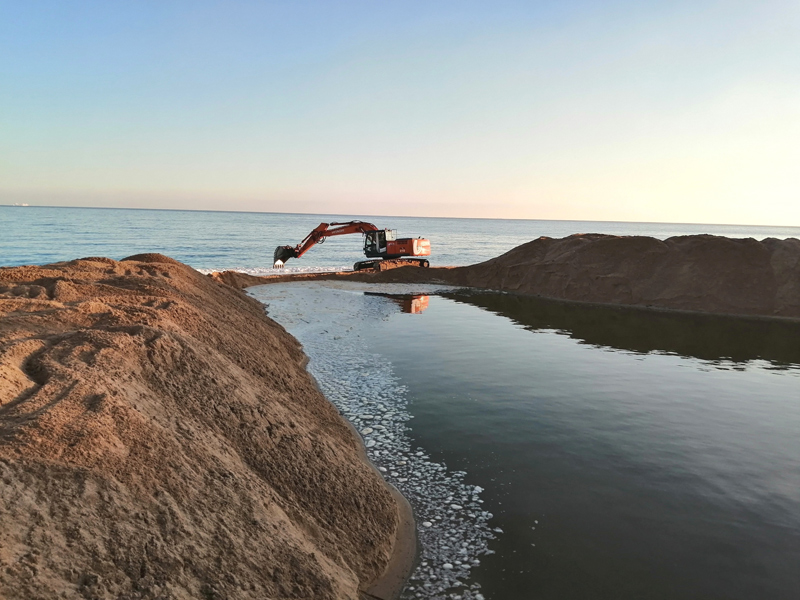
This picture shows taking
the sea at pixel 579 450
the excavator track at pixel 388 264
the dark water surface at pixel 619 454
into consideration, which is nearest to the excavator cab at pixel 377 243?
the excavator track at pixel 388 264

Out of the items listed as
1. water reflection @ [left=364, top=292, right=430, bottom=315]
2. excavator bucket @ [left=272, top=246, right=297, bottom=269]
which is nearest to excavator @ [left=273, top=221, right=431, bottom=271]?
excavator bucket @ [left=272, top=246, right=297, bottom=269]

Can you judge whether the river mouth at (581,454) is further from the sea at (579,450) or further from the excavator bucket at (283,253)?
the excavator bucket at (283,253)

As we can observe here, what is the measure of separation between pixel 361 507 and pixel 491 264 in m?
30.4

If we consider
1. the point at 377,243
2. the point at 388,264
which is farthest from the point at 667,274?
the point at 377,243

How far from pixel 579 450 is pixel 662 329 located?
14759 millimetres

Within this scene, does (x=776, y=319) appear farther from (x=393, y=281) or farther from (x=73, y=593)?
(x=73, y=593)

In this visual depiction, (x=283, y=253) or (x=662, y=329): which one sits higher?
(x=283, y=253)

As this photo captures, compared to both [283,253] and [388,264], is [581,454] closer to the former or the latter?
[283,253]

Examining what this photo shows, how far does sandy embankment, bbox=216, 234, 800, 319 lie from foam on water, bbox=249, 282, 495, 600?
44.4 feet

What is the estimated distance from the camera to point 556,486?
714cm

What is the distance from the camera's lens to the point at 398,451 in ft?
26.8

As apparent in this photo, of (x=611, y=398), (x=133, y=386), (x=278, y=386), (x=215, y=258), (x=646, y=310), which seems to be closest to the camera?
(x=133, y=386)

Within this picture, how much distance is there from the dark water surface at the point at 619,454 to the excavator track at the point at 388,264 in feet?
61.5

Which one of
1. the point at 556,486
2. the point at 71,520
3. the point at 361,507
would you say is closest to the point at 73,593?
the point at 71,520
